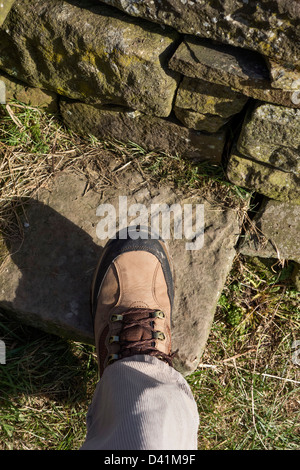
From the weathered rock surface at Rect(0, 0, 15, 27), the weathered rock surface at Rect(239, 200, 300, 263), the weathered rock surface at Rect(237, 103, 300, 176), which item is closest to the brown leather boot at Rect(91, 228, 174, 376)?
the weathered rock surface at Rect(239, 200, 300, 263)

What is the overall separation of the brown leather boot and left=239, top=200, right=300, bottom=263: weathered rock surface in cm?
48

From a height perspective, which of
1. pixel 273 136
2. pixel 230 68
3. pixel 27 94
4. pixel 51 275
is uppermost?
pixel 230 68

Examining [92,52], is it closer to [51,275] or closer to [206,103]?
[206,103]

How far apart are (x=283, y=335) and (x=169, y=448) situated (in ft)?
3.97

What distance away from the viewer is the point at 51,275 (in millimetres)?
2133

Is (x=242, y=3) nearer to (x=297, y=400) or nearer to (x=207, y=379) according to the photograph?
(x=207, y=379)

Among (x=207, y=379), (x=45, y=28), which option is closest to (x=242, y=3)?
(x=45, y=28)

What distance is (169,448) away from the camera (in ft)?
4.40

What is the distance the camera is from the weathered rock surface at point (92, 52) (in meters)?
1.88

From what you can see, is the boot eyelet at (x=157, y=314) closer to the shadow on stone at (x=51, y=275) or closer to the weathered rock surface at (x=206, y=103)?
the shadow on stone at (x=51, y=275)

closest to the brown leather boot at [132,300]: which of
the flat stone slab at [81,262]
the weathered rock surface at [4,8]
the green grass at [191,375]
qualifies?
the flat stone slab at [81,262]

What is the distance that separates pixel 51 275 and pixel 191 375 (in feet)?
2.78

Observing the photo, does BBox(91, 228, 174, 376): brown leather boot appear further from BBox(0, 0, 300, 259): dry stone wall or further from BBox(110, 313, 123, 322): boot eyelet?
BBox(0, 0, 300, 259): dry stone wall

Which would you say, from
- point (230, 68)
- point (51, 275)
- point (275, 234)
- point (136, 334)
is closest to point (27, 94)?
point (51, 275)
